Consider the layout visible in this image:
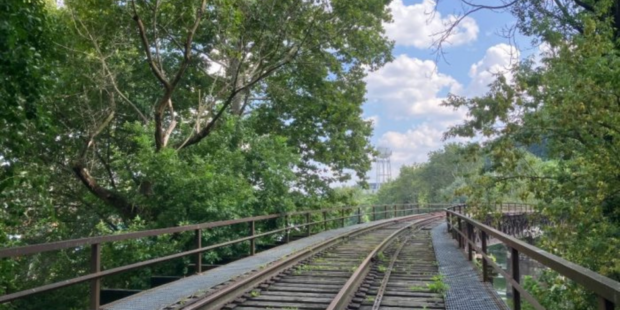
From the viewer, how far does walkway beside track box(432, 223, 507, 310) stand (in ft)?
22.4

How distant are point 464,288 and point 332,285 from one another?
213 cm

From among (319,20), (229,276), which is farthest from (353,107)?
(229,276)

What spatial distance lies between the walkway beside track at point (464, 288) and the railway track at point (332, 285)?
231 mm

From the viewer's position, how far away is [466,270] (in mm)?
9906

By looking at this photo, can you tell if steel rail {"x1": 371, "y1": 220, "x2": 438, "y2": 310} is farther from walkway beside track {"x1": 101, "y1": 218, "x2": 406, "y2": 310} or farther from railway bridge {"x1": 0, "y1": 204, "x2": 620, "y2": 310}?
walkway beside track {"x1": 101, "y1": 218, "x2": 406, "y2": 310}

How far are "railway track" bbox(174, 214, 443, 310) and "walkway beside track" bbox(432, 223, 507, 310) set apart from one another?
23cm

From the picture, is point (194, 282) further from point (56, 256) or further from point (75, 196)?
point (75, 196)

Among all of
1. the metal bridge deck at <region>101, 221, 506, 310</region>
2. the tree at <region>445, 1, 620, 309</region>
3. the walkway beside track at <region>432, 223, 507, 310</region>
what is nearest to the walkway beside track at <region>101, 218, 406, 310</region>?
the metal bridge deck at <region>101, 221, 506, 310</region>

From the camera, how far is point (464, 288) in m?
8.09

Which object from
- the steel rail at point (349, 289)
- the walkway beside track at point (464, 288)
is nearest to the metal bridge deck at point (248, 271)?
the walkway beside track at point (464, 288)

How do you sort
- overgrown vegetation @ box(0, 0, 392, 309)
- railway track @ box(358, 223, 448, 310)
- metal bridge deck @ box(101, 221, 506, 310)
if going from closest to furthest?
1. metal bridge deck @ box(101, 221, 506, 310)
2. railway track @ box(358, 223, 448, 310)
3. overgrown vegetation @ box(0, 0, 392, 309)

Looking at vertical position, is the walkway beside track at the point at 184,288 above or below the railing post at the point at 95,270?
below

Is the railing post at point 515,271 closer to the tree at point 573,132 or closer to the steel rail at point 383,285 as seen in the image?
the steel rail at point 383,285

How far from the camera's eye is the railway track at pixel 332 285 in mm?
6984
